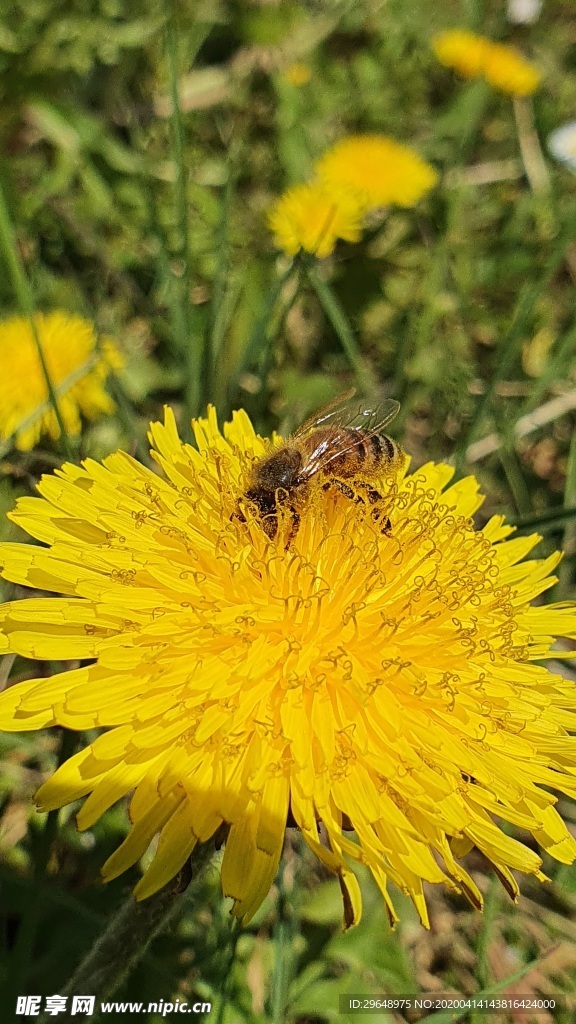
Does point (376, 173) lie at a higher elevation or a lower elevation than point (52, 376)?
higher

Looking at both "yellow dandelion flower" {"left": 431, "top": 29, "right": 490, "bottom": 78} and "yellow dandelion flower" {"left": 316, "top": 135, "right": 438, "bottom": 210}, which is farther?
"yellow dandelion flower" {"left": 431, "top": 29, "right": 490, "bottom": 78}

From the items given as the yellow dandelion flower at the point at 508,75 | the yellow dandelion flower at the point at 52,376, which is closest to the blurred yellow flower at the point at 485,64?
the yellow dandelion flower at the point at 508,75

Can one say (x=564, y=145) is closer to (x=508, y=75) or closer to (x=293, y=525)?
(x=508, y=75)

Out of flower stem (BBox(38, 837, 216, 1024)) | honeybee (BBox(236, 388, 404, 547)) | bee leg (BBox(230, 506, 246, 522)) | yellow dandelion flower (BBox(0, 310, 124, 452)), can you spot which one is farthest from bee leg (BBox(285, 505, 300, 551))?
yellow dandelion flower (BBox(0, 310, 124, 452))

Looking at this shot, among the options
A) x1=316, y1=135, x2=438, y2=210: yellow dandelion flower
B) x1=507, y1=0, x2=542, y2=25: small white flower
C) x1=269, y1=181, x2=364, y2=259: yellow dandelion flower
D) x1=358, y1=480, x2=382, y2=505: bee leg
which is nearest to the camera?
x1=358, y1=480, x2=382, y2=505: bee leg

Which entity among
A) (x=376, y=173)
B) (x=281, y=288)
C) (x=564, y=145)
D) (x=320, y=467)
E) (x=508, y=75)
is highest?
(x=508, y=75)

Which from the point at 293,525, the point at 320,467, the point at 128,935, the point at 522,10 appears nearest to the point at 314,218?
the point at 320,467

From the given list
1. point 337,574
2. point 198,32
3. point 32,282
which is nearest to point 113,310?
point 32,282

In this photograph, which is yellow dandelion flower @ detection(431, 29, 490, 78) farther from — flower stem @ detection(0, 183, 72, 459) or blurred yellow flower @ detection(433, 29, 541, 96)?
flower stem @ detection(0, 183, 72, 459)
